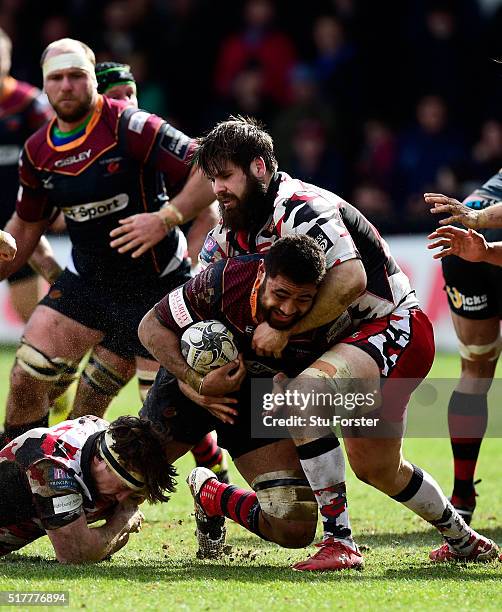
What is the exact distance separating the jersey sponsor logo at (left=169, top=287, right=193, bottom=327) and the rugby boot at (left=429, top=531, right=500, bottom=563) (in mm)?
1625

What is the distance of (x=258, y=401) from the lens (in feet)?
19.3

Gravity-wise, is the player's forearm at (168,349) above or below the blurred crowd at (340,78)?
below

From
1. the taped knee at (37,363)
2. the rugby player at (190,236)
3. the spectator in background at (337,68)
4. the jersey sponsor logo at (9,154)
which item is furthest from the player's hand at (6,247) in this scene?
the spectator in background at (337,68)

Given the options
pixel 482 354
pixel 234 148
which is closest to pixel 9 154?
pixel 234 148

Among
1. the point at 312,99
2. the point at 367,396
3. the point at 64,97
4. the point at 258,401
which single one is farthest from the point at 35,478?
the point at 312,99

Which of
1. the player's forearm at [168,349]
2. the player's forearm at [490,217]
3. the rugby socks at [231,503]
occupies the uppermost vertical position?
the player's forearm at [490,217]

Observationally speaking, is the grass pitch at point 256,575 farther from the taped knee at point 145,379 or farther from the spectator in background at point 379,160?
the spectator in background at point 379,160

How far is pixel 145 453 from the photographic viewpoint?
5.48 metres

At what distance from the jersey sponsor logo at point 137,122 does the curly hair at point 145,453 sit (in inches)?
80.7

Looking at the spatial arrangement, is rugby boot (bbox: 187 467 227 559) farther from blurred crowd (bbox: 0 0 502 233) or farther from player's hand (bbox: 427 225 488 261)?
blurred crowd (bbox: 0 0 502 233)

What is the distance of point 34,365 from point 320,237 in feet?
7.24

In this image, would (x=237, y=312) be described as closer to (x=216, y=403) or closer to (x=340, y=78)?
(x=216, y=403)

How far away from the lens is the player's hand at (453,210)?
575cm

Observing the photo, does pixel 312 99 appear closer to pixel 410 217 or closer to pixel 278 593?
pixel 410 217
